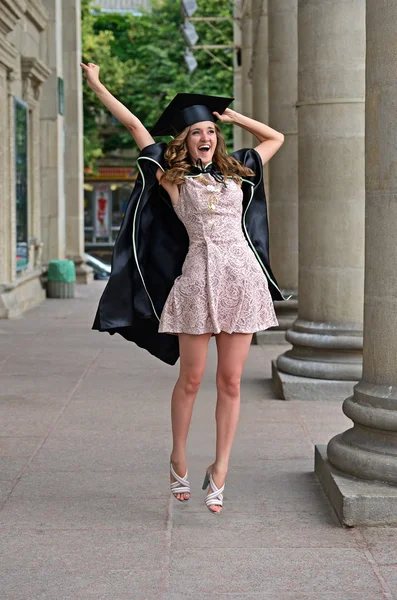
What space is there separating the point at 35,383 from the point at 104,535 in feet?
18.2

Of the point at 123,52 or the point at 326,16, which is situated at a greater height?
the point at 123,52

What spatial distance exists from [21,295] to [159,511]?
14.9 metres

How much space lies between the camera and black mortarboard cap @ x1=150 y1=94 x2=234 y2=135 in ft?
Answer: 19.4

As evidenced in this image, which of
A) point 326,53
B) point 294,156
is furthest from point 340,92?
point 294,156

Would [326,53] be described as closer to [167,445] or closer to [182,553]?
[167,445]

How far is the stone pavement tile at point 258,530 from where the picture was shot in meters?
5.41

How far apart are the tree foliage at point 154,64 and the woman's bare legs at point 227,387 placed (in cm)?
3993

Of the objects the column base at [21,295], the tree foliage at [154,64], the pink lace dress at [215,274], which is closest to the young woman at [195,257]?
the pink lace dress at [215,274]

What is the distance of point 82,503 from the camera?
619 cm

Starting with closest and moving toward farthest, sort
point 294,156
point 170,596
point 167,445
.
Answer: point 170,596, point 167,445, point 294,156

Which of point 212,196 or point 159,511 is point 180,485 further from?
point 212,196

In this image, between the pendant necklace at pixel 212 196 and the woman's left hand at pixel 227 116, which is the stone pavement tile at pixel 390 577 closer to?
the pendant necklace at pixel 212 196

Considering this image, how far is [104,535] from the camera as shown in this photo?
18.2 feet

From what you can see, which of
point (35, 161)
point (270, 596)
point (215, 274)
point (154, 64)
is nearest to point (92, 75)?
point (215, 274)
